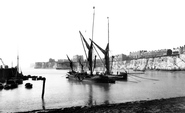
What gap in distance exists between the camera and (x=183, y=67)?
6836 inches

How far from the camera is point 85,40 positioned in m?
52.2

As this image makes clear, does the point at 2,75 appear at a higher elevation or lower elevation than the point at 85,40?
lower

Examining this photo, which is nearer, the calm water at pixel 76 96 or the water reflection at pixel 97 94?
the calm water at pixel 76 96

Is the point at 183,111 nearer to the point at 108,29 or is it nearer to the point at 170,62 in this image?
the point at 108,29

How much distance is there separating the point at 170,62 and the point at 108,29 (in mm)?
149253

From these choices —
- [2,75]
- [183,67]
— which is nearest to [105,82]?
[2,75]

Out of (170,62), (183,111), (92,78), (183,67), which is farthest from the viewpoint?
(170,62)

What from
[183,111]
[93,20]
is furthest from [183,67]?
[183,111]

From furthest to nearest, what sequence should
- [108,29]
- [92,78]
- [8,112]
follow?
1. [108,29]
2. [92,78]
3. [8,112]

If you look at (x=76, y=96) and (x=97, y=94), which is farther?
(x=97, y=94)

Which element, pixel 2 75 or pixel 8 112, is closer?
pixel 8 112

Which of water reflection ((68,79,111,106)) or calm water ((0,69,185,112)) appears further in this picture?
water reflection ((68,79,111,106))

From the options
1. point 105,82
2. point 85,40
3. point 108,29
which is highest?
point 108,29

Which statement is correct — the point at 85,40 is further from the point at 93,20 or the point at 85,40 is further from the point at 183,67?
the point at 183,67
